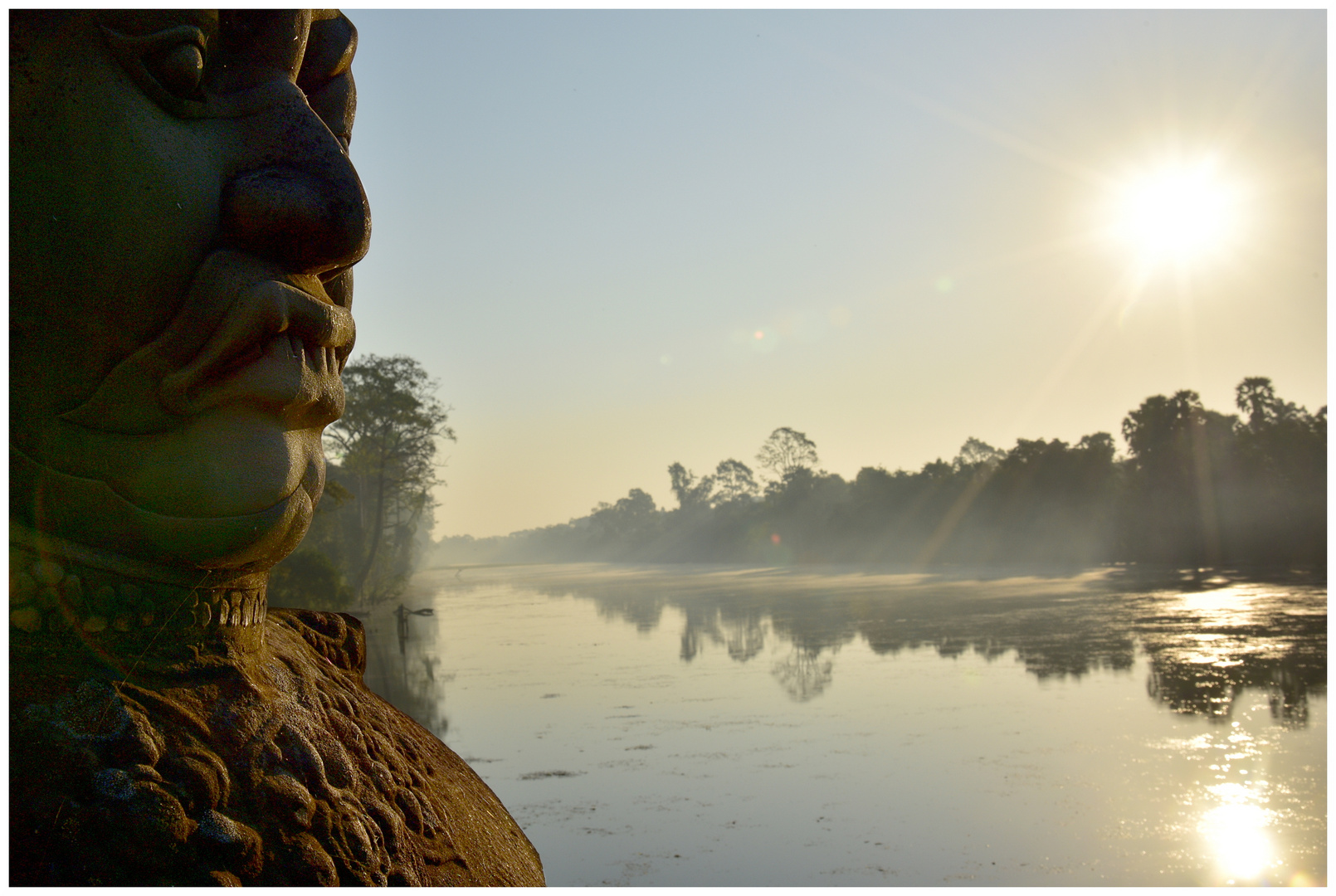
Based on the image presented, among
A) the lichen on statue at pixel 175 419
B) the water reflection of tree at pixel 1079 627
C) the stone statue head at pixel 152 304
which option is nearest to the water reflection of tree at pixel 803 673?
the water reflection of tree at pixel 1079 627

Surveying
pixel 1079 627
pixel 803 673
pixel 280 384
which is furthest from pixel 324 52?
pixel 1079 627

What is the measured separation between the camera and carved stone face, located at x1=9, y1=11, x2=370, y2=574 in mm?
1549

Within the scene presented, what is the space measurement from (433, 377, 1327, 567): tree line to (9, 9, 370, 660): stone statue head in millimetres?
39890

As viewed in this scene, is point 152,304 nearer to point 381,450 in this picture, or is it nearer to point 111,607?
point 111,607

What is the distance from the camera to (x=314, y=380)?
1711mm

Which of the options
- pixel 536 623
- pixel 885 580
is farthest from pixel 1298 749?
pixel 885 580

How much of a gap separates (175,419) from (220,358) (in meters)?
0.14

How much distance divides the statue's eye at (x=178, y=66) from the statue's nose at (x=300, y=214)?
19 cm

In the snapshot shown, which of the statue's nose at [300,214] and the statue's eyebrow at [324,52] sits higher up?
the statue's eyebrow at [324,52]

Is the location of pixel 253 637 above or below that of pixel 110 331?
below

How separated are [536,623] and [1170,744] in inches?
725

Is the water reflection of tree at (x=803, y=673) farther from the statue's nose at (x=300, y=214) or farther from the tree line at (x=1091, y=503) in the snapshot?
the tree line at (x=1091, y=503)

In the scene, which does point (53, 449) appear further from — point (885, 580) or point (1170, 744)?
point (885, 580)

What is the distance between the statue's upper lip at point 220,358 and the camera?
61.8 inches
